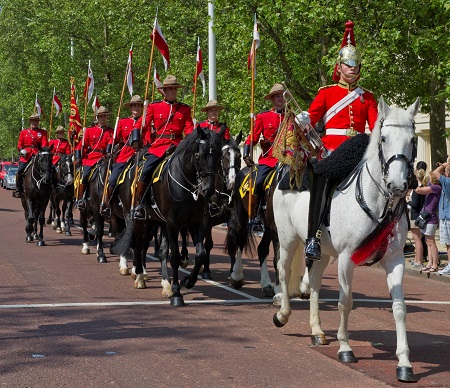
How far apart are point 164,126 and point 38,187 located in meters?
8.82

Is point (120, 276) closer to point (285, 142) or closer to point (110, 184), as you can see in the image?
point (110, 184)

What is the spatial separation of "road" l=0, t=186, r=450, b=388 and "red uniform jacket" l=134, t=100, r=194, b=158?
2100mm

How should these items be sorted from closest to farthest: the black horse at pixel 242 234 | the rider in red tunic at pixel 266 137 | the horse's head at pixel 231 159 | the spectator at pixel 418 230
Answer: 1. the horse's head at pixel 231 159
2. the black horse at pixel 242 234
3. the rider in red tunic at pixel 266 137
4. the spectator at pixel 418 230

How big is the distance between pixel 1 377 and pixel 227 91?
23.6m

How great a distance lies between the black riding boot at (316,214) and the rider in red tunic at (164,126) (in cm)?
471

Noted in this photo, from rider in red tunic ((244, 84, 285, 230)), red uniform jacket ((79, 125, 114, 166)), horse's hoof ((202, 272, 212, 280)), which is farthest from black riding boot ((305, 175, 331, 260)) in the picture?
red uniform jacket ((79, 125, 114, 166))

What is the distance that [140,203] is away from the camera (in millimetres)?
13398

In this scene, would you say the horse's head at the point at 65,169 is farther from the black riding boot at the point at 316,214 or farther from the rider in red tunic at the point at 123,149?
the black riding boot at the point at 316,214

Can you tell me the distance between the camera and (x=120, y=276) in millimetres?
14734

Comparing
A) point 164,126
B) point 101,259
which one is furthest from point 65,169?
point 164,126

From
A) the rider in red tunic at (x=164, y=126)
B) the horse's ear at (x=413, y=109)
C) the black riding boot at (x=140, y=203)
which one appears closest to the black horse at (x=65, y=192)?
the black riding boot at (x=140, y=203)

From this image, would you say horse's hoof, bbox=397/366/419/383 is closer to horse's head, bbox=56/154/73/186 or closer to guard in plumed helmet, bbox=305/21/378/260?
guard in plumed helmet, bbox=305/21/378/260

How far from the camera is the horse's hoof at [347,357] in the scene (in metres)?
8.23

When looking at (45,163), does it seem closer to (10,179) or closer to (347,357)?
(347,357)
